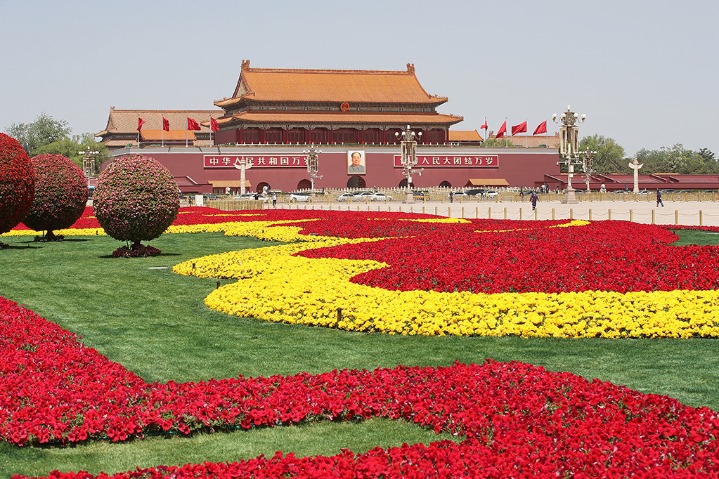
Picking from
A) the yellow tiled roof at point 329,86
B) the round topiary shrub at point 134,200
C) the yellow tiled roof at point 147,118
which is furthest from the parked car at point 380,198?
the round topiary shrub at point 134,200

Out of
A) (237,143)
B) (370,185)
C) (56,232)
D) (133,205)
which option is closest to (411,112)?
(370,185)

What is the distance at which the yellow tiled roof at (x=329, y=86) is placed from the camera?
8306 cm

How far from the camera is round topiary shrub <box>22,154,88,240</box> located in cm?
2667

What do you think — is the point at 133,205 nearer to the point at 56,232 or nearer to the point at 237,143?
the point at 56,232

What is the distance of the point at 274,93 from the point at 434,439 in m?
77.3

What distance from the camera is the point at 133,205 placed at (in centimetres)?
2170

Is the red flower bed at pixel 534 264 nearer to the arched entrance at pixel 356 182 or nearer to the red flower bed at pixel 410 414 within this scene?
the red flower bed at pixel 410 414

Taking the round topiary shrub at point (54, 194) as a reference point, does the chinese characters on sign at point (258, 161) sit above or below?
above

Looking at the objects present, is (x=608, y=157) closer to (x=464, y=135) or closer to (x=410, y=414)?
(x=464, y=135)

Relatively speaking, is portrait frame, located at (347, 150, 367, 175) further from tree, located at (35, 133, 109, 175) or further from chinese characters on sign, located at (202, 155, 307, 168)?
tree, located at (35, 133, 109, 175)

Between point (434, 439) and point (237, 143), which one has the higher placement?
point (237, 143)

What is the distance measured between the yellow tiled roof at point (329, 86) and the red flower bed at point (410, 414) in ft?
244

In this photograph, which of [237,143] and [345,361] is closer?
[345,361]

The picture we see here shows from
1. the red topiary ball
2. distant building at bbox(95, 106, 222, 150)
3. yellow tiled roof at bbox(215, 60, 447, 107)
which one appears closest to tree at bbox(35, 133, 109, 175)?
distant building at bbox(95, 106, 222, 150)
